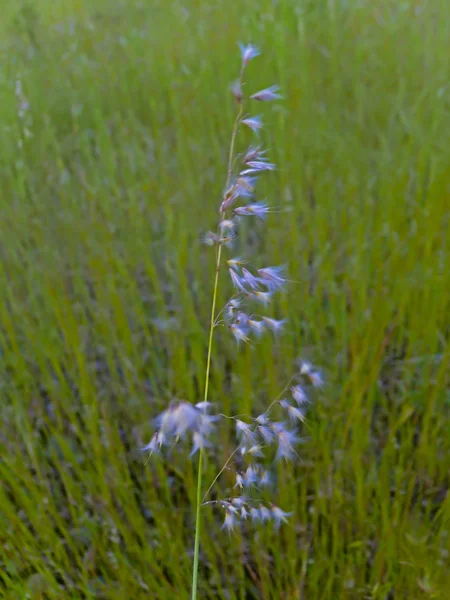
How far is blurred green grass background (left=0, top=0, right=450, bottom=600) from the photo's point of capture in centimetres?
127

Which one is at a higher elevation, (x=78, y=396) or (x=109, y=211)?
(x=109, y=211)

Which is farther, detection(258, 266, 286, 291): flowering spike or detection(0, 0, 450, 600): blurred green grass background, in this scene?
detection(0, 0, 450, 600): blurred green grass background

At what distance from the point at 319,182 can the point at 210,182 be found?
40cm

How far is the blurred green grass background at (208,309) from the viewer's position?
1271 millimetres

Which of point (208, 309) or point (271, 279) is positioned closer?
point (271, 279)

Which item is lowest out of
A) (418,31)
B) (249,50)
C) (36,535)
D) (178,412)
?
(36,535)

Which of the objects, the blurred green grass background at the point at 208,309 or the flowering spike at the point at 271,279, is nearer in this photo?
the flowering spike at the point at 271,279

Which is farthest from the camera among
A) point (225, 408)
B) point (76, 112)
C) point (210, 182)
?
point (76, 112)

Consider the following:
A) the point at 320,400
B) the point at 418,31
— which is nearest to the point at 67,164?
the point at 320,400

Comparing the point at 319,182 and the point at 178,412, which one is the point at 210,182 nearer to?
the point at 319,182

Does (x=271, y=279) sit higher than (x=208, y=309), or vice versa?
(x=271, y=279)

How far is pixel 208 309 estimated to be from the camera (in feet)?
5.99

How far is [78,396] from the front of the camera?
66.9 inches

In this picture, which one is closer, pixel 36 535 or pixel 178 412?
pixel 178 412
